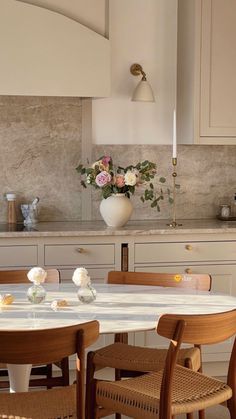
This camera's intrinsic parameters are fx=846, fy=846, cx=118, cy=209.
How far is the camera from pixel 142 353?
3.49 m

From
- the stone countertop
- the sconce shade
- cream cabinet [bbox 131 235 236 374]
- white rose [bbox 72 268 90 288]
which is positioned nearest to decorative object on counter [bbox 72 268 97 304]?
white rose [bbox 72 268 90 288]

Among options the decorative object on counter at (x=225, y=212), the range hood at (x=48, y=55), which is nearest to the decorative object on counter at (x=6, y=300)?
the range hood at (x=48, y=55)

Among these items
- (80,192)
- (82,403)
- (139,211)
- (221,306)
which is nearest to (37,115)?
(80,192)

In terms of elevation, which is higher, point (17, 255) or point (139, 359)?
point (17, 255)

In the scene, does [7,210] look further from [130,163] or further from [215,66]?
[215,66]

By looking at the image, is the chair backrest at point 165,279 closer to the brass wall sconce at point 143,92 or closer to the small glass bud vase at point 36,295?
the small glass bud vase at point 36,295

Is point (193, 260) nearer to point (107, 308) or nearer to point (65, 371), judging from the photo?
point (65, 371)

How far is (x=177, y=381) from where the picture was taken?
3098 millimetres

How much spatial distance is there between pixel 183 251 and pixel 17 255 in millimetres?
918

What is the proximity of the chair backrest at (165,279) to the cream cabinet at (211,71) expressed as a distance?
141 cm

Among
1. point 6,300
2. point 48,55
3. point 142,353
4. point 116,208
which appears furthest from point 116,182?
point 6,300

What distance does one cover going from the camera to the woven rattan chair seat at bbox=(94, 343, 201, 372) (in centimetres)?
336

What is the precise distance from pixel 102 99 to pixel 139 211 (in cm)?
72

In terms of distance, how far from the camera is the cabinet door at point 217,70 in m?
4.84
